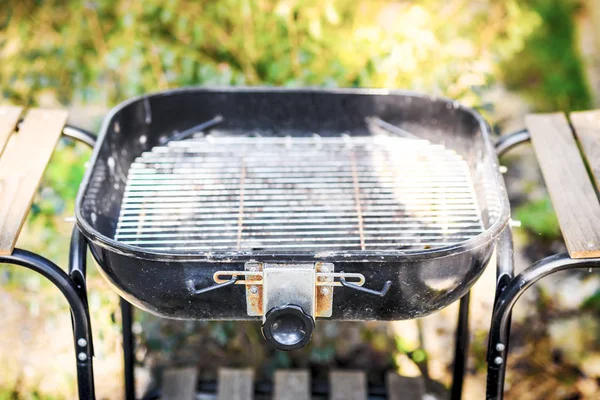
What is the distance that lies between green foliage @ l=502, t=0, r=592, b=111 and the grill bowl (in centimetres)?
213

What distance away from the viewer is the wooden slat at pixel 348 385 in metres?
2.51

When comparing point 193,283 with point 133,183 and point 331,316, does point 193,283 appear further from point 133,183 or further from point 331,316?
point 133,183

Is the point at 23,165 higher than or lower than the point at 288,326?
higher

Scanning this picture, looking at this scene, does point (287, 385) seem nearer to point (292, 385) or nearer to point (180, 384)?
point (292, 385)

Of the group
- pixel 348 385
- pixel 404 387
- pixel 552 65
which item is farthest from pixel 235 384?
pixel 552 65

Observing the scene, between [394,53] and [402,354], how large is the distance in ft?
3.87

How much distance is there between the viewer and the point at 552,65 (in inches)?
169

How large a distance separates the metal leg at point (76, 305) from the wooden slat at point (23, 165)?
42 mm

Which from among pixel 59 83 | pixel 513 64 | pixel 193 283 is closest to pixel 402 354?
pixel 193 283

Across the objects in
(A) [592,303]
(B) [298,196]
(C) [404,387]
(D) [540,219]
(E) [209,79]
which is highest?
(E) [209,79]

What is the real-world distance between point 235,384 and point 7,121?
1.22 m

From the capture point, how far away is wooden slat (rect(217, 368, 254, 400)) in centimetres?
252

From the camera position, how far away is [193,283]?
154 cm

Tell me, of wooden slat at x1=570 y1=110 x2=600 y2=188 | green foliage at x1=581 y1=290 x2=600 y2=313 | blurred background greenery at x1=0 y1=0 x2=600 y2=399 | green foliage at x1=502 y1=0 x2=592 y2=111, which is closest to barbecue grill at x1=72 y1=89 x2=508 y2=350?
wooden slat at x1=570 y1=110 x2=600 y2=188
